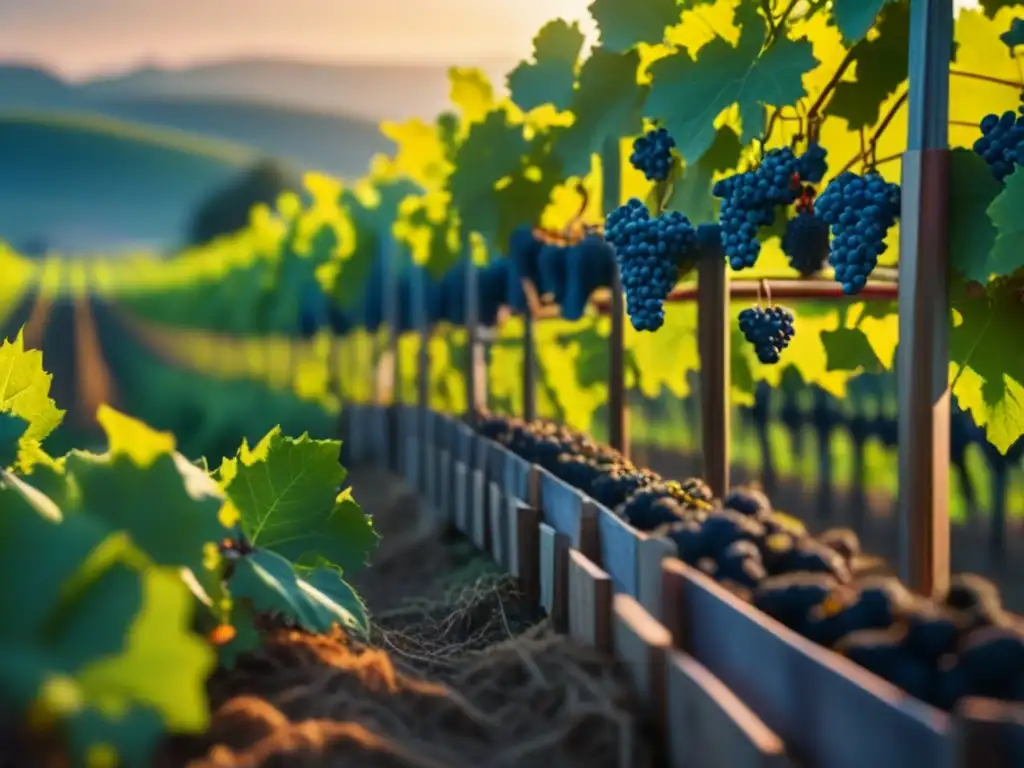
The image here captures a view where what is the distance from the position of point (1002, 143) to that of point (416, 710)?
A: 1.84 meters

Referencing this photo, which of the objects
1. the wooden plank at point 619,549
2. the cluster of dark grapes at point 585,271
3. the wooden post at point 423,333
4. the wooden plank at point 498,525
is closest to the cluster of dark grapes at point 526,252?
the cluster of dark grapes at point 585,271

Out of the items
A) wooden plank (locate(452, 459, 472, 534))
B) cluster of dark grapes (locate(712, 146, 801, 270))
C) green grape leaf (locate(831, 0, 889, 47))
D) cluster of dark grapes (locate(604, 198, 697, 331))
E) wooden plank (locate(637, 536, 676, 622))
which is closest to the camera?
wooden plank (locate(637, 536, 676, 622))

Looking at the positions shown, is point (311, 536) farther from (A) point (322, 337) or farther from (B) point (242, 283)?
(B) point (242, 283)

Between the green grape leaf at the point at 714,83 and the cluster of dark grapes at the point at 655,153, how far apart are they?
1.09 ft

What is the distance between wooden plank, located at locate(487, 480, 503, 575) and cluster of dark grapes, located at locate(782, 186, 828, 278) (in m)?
1.65

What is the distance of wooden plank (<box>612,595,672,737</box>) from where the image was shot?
2607mm

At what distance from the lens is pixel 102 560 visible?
83.8 inches

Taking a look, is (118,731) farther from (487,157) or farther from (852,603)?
(487,157)

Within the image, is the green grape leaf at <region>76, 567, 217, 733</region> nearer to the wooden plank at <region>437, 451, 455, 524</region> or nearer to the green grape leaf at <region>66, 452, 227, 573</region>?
the green grape leaf at <region>66, 452, 227, 573</region>

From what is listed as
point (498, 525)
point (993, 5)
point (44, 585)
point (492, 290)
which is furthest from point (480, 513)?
point (44, 585)

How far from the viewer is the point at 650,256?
4121mm

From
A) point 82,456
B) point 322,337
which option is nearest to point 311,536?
point 82,456

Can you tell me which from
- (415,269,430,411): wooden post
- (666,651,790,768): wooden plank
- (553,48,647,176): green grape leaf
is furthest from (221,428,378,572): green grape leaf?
(415,269,430,411): wooden post

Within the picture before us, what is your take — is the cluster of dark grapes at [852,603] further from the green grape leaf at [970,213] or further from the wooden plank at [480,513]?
the wooden plank at [480,513]
